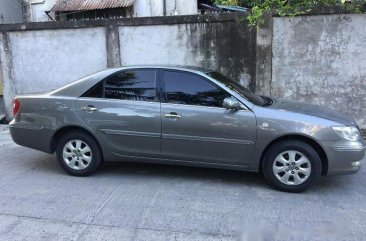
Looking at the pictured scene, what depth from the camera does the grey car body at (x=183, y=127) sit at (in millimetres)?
5059

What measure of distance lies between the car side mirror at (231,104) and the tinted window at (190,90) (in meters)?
0.10

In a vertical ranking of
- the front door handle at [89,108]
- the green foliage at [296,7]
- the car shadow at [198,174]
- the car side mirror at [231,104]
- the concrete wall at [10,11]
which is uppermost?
the concrete wall at [10,11]

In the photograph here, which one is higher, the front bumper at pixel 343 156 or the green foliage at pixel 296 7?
the green foliage at pixel 296 7

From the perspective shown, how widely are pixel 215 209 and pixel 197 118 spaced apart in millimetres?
1185

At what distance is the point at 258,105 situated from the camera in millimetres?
5316

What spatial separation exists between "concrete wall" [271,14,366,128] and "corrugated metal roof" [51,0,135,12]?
23.4ft

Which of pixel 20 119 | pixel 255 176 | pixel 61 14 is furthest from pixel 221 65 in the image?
pixel 61 14

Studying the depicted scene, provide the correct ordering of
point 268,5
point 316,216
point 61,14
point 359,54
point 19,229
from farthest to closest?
point 61,14 → point 268,5 → point 359,54 → point 316,216 → point 19,229

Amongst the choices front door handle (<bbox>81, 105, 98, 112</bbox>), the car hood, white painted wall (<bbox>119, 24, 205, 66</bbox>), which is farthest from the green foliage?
front door handle (<bbox>81, 105, 98, 112</bbox>)

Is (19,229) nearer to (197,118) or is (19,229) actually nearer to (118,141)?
(118,141)

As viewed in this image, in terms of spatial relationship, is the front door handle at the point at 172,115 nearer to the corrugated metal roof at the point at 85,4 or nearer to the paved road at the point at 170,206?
the paved road at the point at 170,206

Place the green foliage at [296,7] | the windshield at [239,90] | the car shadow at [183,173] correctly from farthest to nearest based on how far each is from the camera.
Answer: the green foliage at [296,7] → the car shadow at [183,173] → the windshield at [239,90]

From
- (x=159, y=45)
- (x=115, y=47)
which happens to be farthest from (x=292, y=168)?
(x=115, y=47)

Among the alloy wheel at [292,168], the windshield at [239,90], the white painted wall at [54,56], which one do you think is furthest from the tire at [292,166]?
the white painted wall at [54,56]
